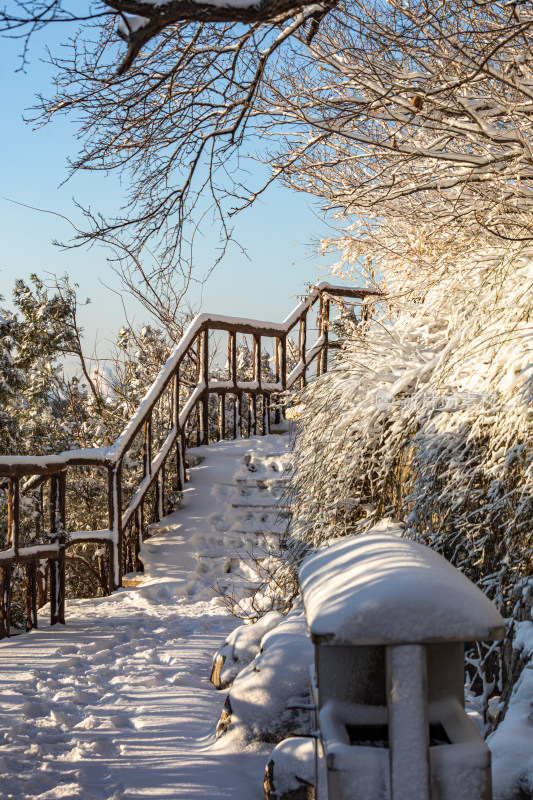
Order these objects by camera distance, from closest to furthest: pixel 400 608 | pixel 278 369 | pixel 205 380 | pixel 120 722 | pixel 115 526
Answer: pixel 400 608
pixel 120 722
pixel 115 526
pixel 205 380
pixel 278 369

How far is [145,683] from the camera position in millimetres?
4254

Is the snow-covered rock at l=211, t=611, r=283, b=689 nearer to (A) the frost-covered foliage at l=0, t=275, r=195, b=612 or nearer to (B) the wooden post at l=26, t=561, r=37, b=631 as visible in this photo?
(B) the wooden post at l=26, t=561, r=37, b=631

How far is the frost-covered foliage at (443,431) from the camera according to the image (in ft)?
10.8

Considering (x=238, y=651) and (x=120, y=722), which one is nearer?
(x=120, y=722)

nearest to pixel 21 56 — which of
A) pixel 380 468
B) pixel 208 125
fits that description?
pixel 208 125

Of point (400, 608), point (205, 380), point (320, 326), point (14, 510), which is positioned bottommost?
point (14, 510)

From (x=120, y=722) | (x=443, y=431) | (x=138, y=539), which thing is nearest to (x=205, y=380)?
(x=138, y=539)

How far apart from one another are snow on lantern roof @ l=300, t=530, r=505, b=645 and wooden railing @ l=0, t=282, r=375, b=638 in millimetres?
3721

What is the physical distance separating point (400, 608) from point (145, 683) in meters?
2.86

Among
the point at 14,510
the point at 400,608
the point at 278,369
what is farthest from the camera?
the point at 278,369

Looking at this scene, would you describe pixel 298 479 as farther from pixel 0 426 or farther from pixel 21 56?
pixel 0 426

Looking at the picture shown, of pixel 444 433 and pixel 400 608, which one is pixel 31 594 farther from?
pixel 400 608

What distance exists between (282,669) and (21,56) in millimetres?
2882

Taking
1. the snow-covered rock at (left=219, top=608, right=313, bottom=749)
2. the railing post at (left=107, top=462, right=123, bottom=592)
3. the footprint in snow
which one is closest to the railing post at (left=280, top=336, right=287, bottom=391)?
the railing post at (left=107, top=462, right=123, bottom=592)
